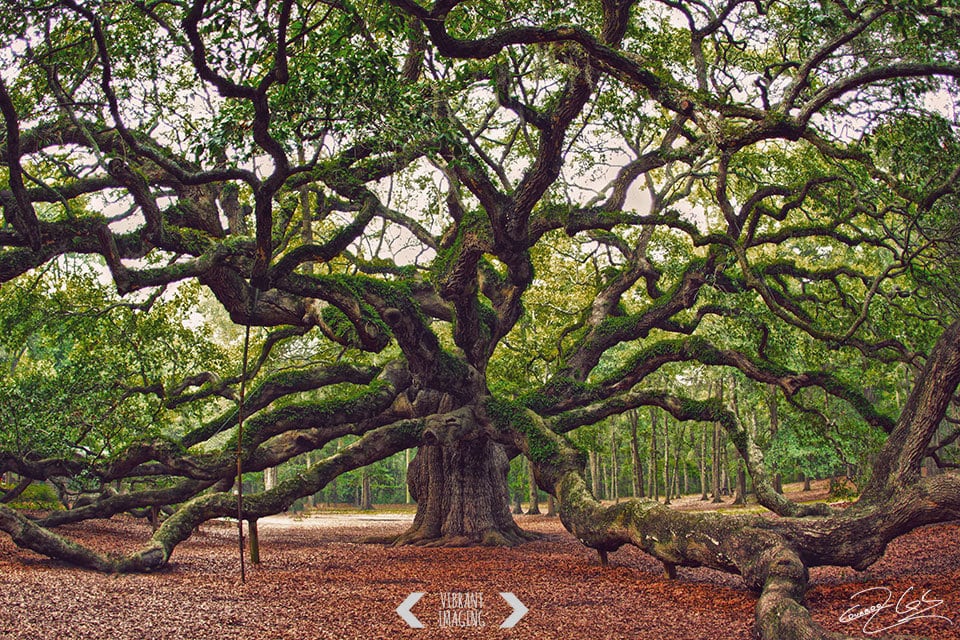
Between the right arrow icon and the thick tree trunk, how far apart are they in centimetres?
583

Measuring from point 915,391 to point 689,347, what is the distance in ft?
18.2

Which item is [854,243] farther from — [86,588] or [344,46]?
[86,588]

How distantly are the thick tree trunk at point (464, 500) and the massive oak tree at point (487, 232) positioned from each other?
72 millimetres

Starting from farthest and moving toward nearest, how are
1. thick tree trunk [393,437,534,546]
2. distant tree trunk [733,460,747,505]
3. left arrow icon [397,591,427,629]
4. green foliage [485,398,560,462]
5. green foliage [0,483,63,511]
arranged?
distant tree trunk [733,460,747,505] < green foliage [0,483,63,511] < thick tree trunk [393,437,534,546] < green foliage [485,398,560,462] < left arrow icon [397,591,427,629]

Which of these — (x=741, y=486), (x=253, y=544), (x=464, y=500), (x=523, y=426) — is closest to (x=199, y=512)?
(x=253, y=544)

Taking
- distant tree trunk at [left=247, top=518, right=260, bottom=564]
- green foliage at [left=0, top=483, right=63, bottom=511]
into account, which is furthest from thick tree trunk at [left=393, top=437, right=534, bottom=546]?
green foliage at [left=0, top=483, right=63, bottom=511]

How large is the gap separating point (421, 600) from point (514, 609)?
3.50 feet

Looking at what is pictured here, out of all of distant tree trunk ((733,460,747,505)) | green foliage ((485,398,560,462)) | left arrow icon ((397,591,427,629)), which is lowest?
distant tree trunk ((733,460,747,505))

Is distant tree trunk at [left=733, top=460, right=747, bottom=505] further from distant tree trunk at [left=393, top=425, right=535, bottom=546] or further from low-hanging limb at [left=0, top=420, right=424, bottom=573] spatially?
low-hanging limb at [left=0, top=420, right=424, bottom=573]

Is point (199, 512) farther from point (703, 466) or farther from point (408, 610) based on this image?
point (703, 466)

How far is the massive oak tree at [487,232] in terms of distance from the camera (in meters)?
7.20

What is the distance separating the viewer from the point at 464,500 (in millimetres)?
13914

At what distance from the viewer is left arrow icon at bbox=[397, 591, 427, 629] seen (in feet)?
20.7

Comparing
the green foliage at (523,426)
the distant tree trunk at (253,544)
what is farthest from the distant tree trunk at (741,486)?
the distant tree trunk at (253,544)
